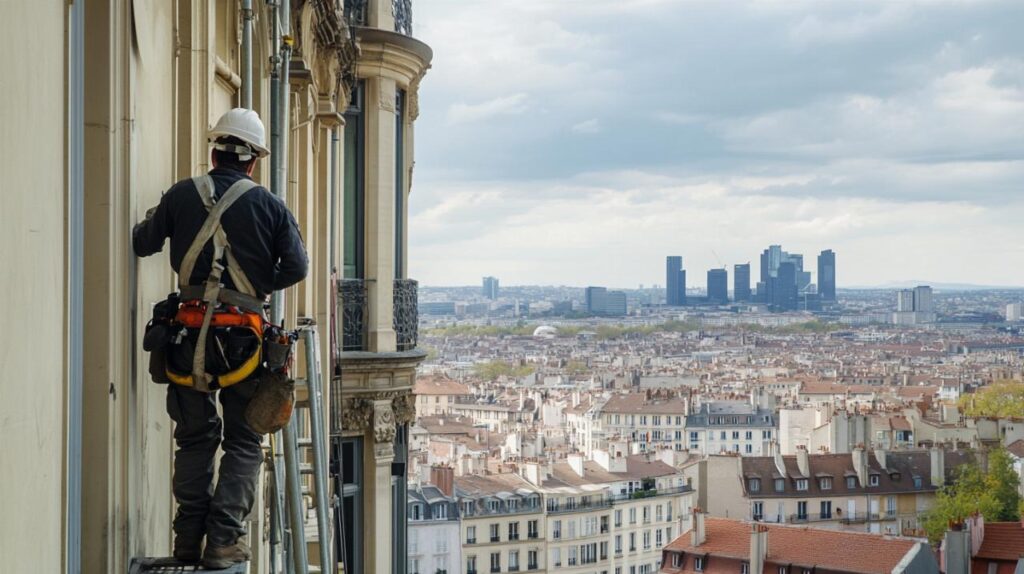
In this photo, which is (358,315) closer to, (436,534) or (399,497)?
(399,497)

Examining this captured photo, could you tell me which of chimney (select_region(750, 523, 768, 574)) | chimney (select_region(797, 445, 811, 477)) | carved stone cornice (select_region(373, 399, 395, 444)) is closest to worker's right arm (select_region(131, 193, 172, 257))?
carved stone cornice (select_region(373, 399, 395, 444))

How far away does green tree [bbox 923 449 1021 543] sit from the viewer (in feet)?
273

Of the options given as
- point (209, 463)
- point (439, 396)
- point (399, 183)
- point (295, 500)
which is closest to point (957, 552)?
A: point (399, 183)

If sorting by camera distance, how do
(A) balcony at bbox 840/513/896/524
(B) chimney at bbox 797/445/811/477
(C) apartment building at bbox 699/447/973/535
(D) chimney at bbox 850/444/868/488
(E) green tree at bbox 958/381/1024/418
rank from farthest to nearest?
(E) green tree at bbox 958/381/1024/418 → (D) chimney at bbox 850/444/868/488 → (B) chimney at bbox 797/445/811/477 → (A) balcony at bbox 840/513/896/524 → (C) apartment building at bbox 699/447/973/535

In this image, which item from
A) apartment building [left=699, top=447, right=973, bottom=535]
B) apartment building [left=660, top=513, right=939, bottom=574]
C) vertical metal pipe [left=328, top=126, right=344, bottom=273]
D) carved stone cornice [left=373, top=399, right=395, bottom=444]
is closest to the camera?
vertical metal pipe [left=328, top=126, right=344, bottom=273]

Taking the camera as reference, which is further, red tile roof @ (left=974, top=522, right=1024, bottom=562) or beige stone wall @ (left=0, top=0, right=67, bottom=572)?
red tile roof @ (left=974, top=522, right=1024, bottom=562)

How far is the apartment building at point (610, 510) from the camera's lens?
297 feet

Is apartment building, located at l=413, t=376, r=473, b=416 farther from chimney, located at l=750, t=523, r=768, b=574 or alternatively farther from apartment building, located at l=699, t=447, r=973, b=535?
chimney, located at l=750, t=523, r=768, b=574

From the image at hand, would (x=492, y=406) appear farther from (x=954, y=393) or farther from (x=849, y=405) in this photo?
(x=954, y=393)

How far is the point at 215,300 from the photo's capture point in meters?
4.56

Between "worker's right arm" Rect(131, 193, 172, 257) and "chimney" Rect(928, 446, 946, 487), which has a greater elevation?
"worker's right arm" Rect(131, 193, 172, 257)

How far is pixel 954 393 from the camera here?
535 ft

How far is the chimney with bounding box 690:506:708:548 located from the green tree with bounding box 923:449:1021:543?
17.4 meters

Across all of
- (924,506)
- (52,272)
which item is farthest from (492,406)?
(52,272)
